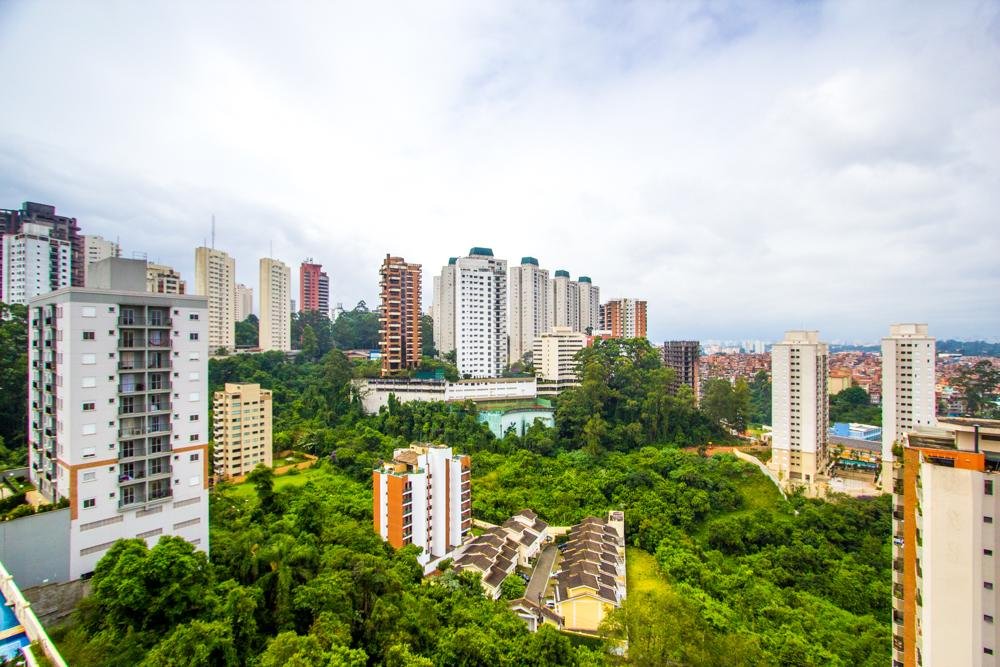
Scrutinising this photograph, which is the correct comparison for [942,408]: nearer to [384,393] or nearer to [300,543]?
[384,393]

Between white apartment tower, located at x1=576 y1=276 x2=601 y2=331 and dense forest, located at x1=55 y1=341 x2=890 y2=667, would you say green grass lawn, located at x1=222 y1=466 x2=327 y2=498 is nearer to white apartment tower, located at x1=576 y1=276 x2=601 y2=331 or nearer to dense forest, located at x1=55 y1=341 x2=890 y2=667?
dense forest, located at x1=55 y1=341 x2=890 y2=667

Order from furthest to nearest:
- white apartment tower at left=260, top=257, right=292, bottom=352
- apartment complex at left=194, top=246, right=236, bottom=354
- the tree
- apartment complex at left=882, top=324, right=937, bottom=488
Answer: white apartment tower at left=260, top=257, right=292, bottom=352 < apartment complex at left=194, top=246, right=236, bottom=354 < the tree < apartment complex at left=882, top=324, right=937, bottom=488

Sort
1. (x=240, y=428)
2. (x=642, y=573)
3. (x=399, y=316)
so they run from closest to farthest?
(x=642, y=573)
(x=240, y=428)
(x=399, y=316)

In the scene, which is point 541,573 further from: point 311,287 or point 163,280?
point 311,287

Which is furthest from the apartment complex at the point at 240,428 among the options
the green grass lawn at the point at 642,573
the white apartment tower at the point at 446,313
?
the white apartment tower at the point at 446,313

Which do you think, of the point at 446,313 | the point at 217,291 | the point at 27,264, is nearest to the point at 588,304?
the point at 446,313

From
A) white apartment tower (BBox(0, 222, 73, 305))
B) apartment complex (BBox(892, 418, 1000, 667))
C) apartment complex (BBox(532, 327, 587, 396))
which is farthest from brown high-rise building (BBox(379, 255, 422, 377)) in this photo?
apartment complex (BBox(892, 418, 1000, 667))

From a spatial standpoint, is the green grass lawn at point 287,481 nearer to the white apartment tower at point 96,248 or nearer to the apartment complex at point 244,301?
the white apartment tower at point 96,248
